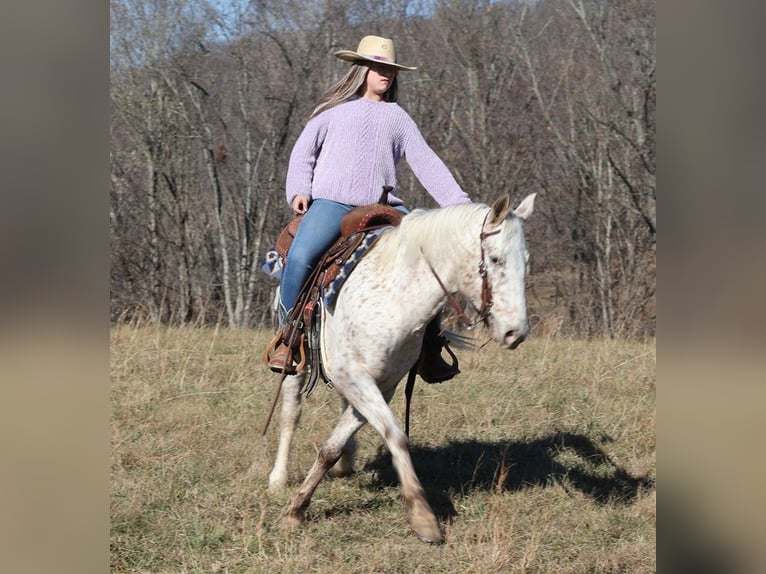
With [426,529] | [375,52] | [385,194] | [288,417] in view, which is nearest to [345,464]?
[288,417]

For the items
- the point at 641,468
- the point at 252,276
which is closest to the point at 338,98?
the point at 641,468

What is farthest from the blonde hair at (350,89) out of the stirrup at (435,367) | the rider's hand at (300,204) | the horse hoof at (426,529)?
the horse hoof at (426,529)

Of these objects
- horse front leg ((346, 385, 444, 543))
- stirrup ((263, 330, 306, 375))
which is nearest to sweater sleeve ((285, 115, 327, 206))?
stirrup ((263, 330, 306, 375))

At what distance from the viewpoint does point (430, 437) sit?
620cm

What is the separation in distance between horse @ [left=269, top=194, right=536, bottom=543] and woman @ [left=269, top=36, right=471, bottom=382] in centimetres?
34

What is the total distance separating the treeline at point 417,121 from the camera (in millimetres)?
15258

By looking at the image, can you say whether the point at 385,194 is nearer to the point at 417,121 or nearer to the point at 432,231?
the point at 432,231

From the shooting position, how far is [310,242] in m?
4.61

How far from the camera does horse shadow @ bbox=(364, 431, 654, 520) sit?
17.0ft

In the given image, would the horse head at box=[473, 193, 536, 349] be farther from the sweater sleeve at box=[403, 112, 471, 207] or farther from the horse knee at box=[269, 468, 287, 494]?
the horse knee at box=[269, 468, 287, 494]

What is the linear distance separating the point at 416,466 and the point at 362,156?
2.10 meters

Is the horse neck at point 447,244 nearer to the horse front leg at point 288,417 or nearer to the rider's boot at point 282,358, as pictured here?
the rider's boot at point 282,358

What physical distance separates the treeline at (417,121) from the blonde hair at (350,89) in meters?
10.1
